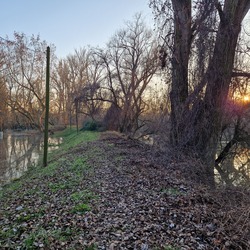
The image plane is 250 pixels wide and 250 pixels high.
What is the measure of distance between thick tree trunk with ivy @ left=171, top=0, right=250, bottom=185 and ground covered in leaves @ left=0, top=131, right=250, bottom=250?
2.14 metres

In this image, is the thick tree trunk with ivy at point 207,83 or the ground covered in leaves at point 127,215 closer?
the ground covered in leaves at point 127,215

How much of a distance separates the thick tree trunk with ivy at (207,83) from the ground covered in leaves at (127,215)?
2.14 m

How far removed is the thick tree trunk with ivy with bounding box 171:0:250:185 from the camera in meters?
7.63

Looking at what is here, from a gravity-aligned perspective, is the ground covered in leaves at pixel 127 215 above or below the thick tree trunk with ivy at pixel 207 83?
below

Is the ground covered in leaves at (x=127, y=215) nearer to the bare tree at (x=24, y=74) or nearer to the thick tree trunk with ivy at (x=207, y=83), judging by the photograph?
the thick tree trunk with ivy at (x=207, y=83)

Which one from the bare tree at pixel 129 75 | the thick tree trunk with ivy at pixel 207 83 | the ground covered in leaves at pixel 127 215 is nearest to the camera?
the ground covered in leaves at pixel 127 215

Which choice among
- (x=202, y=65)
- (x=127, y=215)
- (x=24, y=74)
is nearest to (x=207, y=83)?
(x=202, y=65)

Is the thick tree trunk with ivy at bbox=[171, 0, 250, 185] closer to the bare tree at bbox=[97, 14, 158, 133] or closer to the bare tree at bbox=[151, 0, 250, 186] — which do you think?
the bare tree at bbox=[151, 0, 250, 186]

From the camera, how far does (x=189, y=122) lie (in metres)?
8.25

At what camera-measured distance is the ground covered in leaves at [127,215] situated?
10.8ft

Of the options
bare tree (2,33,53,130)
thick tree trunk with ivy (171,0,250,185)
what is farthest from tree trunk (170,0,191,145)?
bare tree (2,33,53,130)

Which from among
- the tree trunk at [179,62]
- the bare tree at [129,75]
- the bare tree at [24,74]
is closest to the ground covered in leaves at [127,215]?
the tree trunk at [179,62]

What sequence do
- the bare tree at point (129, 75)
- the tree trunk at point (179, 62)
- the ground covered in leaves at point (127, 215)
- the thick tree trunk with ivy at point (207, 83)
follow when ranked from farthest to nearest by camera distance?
the bare tree at point (129, 75)
the tree trunk at point (179, 62)
the thick tree trunk with ivy at point (207, 83)
the ground covered in leaves at point (127, 215)

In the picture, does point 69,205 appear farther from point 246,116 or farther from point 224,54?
point 246,116
